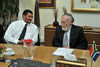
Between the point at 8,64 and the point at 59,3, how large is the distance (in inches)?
117

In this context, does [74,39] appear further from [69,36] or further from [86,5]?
[86,5]

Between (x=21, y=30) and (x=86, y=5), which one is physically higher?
(x=86, y=5)

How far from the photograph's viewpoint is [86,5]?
4129 mm

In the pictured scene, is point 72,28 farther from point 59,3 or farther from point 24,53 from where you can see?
point 59,3

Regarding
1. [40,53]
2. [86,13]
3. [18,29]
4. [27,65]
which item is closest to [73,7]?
[86,13]

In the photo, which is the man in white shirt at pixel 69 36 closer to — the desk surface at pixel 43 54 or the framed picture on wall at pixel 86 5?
the desk surface at pixel 43 54

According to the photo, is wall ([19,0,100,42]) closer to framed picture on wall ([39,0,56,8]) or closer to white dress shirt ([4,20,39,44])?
framed picture on wall ([39,0,56,8])

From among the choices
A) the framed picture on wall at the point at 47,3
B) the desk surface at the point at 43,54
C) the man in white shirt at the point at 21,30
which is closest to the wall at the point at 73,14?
the framed picture on wall at the point at 47,3

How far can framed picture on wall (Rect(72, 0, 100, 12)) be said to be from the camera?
13.3ft

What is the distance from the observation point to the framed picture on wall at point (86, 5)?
4.06 metres

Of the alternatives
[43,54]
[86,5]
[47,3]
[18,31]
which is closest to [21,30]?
[18,31]

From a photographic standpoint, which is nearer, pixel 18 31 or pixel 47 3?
pixel 18 31

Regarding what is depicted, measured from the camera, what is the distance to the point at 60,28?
2791 mm

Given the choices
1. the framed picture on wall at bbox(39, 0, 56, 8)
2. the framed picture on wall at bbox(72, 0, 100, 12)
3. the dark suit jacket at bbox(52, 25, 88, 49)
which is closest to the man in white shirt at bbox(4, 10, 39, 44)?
the dark suit jacket at bbox(52, 25, 88, 49)
